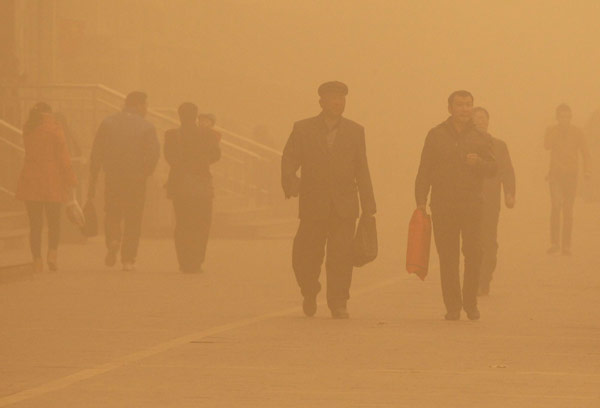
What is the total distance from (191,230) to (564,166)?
18.9 feet

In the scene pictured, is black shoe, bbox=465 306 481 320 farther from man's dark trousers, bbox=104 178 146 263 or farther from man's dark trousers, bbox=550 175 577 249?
man's dark trousers, bbox=550 175 577 249

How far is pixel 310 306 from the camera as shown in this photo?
14.3 metres

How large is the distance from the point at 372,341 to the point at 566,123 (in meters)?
11.8

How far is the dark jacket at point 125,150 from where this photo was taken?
19.8m

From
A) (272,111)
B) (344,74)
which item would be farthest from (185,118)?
(344,74)

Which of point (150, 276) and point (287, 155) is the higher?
point (287, 155)

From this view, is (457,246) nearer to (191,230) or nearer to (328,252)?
(328,252)

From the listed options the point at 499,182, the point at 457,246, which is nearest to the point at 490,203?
the point at 499,182

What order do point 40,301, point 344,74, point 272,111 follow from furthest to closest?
1. point 344,74
2. point 272,111
3. point 40,301

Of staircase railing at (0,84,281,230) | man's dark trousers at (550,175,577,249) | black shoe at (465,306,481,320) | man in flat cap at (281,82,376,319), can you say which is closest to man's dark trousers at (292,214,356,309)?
man in flat cap at (281,82,376,319)

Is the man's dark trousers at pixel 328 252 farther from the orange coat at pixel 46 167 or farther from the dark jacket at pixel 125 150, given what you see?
the dark jacket at pixel 125 150

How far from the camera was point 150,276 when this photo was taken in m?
18.9

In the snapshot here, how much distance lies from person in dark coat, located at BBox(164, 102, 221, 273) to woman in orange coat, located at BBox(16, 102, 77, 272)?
3.64ft

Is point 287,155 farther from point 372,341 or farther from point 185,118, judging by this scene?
point 185,118
